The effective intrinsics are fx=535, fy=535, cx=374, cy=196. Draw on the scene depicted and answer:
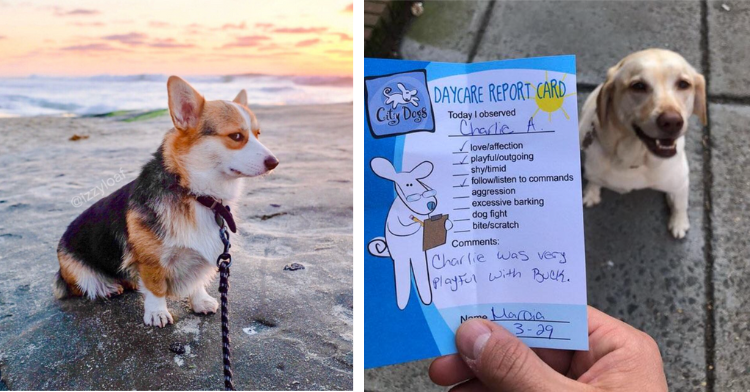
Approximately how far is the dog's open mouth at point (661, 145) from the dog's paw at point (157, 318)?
1.45m

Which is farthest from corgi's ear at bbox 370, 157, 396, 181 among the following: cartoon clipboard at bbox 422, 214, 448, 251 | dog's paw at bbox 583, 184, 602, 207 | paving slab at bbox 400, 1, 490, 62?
paving slab at bbox 400, 1, 490, 62

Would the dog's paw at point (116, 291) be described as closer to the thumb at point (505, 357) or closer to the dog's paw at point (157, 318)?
the dog's paw at point (157, 318)

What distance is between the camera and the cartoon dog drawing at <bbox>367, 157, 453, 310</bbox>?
1.06 metres

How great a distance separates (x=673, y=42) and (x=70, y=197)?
235 centimetres

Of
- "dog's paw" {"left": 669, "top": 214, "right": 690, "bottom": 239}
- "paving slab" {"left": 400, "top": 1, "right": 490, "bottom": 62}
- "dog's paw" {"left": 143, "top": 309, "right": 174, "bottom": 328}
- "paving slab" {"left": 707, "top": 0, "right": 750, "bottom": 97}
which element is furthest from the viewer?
"paving slab" {"left": 400, "top": 1, "right": 490, "bottom": 62}

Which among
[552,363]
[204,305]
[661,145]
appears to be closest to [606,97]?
[661,145]

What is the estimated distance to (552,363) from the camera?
4.18 feet

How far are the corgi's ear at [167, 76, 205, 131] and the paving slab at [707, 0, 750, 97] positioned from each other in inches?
79.8

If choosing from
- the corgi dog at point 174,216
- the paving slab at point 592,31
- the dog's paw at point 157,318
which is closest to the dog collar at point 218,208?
the corgi dog at point 174,216

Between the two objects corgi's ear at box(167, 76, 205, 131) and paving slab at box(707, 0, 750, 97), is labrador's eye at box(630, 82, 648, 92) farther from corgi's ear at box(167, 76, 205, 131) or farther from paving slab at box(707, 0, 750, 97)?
corgi's ear at box(167, 76, 205, 131)

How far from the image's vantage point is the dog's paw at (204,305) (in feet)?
Answer: 4.44

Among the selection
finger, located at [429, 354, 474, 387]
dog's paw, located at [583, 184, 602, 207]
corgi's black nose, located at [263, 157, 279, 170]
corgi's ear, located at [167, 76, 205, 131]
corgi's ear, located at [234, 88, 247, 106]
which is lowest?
finger, located at [429, 354, 474, 387]

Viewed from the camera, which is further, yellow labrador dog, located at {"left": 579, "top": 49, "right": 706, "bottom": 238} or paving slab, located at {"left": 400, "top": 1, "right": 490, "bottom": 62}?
paving slab, located at {"left": 400, "top": 1, "right": 490, "bottom": 62}

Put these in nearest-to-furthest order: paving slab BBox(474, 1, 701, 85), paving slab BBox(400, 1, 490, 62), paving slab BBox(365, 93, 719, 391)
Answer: paving slab BBox(365, 93, 719, 391) < paving slab BBox(474, 1, 701, 85) < paving slab BBox(400, 1, 490, 62)
